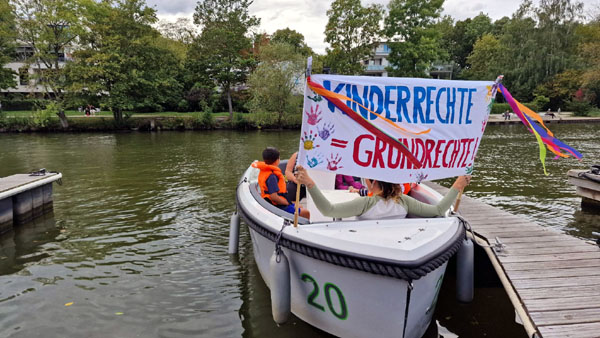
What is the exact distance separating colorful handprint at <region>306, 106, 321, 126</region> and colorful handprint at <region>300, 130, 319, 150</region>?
94 mm

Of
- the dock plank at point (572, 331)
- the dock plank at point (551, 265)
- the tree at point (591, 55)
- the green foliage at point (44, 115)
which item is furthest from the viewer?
the tree at point (591, 55)

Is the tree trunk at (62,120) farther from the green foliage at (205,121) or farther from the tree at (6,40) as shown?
the green foliage at (205,121)

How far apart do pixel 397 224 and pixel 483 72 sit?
2368 inches

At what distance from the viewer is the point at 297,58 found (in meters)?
32.5

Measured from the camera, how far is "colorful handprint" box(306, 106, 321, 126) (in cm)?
371

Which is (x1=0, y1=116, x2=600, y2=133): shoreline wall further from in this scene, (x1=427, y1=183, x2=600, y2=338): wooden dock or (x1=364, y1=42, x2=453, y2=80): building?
(x1=364, y1=42, x2=453, y2=80): building

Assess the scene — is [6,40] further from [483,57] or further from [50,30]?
[483,57]

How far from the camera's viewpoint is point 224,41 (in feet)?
117

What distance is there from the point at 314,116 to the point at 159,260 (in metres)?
4.31

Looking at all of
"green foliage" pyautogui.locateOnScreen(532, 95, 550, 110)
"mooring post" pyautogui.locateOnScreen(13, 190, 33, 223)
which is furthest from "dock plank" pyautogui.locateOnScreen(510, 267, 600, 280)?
"green foliage" pyautogui.locateOnScreen(532, 95, 550, 110)

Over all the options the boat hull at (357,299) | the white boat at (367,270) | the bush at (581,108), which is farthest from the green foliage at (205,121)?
the bush at (581,108)

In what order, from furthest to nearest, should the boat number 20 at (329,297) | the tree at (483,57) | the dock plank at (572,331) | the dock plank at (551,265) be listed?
the tree at (483,57) → the dock plank at (551,265) → the boat number 20 at (329,297) → the dock plank at (572,331)

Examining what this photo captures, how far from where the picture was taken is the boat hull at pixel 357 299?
3537 millimetres

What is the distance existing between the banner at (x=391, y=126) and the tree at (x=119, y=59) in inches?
1249
